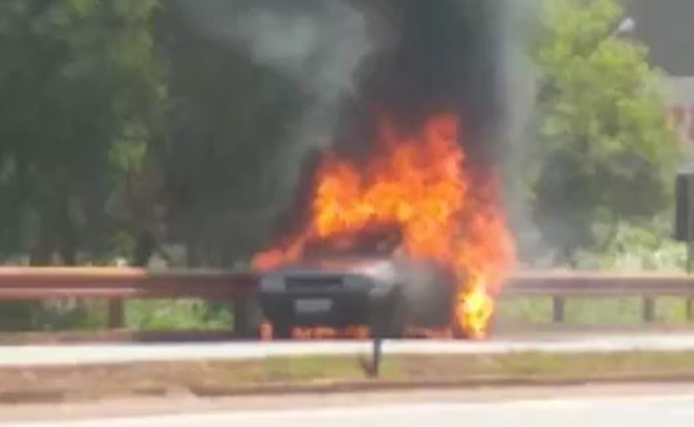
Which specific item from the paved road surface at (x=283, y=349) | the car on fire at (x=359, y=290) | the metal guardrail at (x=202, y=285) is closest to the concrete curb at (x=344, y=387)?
the paved road surface at (x=283, y=349)

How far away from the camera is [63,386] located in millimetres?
12445

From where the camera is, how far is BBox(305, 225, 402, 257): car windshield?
17109mm

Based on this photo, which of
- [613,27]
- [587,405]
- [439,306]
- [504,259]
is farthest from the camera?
[613,27]

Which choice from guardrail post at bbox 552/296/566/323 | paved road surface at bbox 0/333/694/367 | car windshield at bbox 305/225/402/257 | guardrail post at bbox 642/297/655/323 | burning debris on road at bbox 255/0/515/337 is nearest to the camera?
paved road surface at bbox 0/333/694/367

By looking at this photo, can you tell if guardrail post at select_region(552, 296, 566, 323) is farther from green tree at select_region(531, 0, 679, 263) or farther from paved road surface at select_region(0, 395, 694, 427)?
green tree at select_region(531, 0, 679, 263)

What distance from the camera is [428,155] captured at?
798 inches

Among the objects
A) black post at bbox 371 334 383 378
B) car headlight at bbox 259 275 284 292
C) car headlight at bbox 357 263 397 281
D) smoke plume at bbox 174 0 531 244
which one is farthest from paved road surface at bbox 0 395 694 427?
smoke plume at bbox 174 0 531 244

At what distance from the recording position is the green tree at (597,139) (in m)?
28.3

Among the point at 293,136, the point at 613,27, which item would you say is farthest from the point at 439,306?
the point at 613,27

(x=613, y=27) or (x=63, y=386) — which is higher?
(x=613, y=27)

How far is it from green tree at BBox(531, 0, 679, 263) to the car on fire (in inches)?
416

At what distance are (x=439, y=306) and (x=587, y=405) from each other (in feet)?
15.2

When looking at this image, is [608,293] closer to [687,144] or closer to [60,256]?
[60,256]

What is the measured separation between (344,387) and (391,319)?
368 cm
